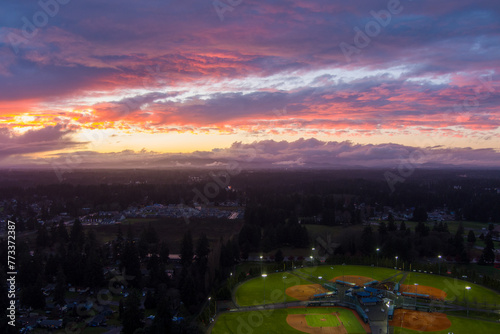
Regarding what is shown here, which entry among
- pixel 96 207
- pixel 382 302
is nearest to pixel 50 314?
pixel 382 302

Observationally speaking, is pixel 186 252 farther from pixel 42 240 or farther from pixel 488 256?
pixel 488 256

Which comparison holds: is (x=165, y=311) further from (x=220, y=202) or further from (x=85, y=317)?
(x=220, y=202)

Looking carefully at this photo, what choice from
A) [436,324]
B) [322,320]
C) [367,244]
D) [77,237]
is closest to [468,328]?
[436,324]

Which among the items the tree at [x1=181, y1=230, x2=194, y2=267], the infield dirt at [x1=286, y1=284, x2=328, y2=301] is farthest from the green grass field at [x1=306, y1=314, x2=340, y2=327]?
the tree at [x1=181, y1=230, x2=194, y2=267]

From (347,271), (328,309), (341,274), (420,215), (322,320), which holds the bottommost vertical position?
(420,215)

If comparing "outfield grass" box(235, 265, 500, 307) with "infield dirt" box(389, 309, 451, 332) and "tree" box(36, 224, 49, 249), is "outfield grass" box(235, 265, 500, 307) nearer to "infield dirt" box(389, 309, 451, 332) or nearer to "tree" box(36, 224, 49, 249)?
"infield dirt" box(389, 309, 451, 332)

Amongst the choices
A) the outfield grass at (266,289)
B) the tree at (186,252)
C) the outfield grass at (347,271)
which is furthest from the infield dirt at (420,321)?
the tree at (186,252)

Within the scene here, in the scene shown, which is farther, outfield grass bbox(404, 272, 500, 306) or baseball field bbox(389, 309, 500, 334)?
outfield grass bbox(404, 272, 500, 306)
